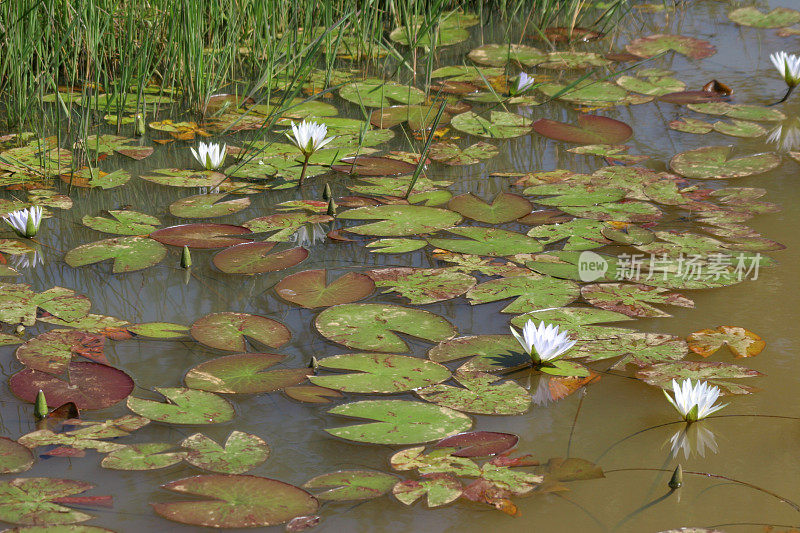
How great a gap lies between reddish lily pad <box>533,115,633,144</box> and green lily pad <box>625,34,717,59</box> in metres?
1.11

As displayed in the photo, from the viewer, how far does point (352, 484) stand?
166 cm

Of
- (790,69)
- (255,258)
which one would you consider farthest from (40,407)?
(790,69)

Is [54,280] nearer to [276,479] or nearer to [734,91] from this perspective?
[276,479]

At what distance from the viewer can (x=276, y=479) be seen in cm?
169

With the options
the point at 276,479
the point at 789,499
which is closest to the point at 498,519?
the point at 276,479

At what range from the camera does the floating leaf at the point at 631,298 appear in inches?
90.3

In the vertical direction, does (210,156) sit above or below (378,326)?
above

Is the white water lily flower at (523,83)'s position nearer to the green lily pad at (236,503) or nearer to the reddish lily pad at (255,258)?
the reddish lily pad at (255,258)

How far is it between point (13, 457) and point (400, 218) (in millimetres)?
1485

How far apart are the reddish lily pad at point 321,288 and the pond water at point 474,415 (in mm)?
34

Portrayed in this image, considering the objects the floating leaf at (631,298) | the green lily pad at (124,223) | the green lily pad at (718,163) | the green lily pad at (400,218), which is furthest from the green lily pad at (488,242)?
the green lily pad at (124,223)

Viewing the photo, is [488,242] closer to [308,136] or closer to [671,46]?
[308,136]

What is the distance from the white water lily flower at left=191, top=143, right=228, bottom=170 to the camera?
3188 mm

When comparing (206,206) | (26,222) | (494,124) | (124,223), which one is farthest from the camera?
(494,124)
